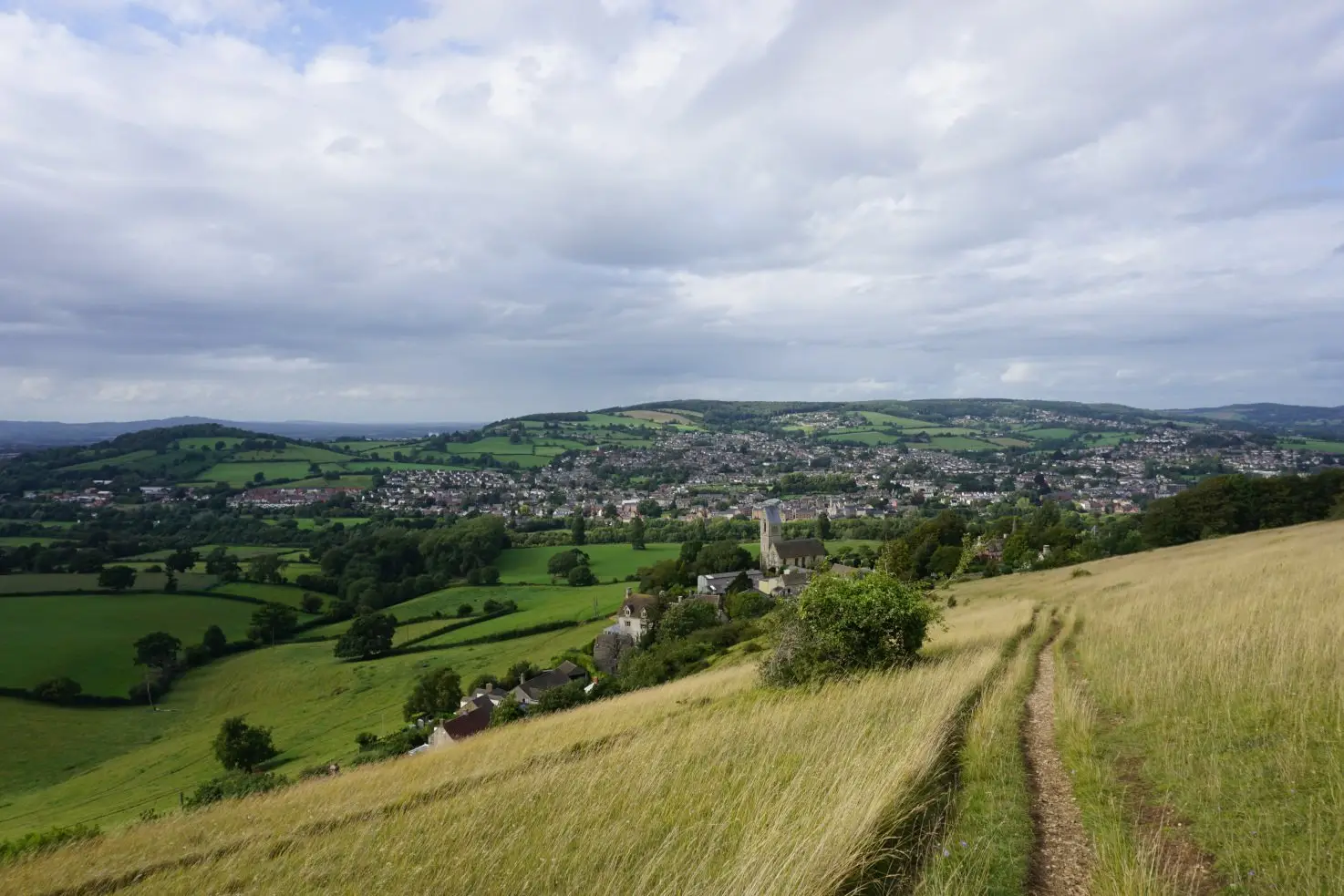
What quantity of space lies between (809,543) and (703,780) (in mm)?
60630

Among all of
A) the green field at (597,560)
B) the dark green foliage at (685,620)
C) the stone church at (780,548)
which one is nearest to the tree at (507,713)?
the dark green foliage at (685,620)

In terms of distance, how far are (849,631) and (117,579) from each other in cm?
7386

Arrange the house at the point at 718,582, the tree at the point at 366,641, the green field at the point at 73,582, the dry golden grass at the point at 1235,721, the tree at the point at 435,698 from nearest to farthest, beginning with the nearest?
the dry golden grass at the point at 1235,721, the tree at the point at 435,698, the tree at the point at 366,641, the house at the point at 718,582, the green field at the point at 73,582

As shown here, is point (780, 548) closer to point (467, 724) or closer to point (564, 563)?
point (564, 563)

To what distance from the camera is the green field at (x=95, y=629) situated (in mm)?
45062

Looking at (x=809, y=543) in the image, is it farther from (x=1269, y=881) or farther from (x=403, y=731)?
(x=1269, y=881)

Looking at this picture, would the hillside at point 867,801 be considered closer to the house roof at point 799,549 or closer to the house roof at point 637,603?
the house roof at point 637,603

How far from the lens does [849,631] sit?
41.6ft

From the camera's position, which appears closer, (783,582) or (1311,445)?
(783,582)

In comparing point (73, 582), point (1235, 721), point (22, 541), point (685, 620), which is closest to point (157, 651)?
point (73, 582)

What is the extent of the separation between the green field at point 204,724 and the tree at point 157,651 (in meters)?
1.99

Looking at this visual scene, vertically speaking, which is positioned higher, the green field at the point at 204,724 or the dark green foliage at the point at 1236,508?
the dark green foliage at the point at 1236,508

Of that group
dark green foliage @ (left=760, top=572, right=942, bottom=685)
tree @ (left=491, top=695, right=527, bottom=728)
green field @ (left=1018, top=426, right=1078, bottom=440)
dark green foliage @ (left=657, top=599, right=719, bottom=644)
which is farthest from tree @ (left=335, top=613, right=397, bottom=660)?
green field @ (left=1018, top=426, right=1078, bottom=440)

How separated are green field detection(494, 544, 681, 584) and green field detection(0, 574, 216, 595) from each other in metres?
29.4
